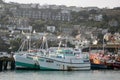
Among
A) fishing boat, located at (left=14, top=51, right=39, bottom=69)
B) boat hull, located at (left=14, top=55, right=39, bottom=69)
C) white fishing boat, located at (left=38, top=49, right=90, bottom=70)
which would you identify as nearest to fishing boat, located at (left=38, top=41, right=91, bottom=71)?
white fishing boat, located at (left=38, top=49, right=90, bottom=70)

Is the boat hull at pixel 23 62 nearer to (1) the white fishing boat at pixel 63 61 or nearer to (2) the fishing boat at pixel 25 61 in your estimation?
(2) the fishing boat at pixel 25 61

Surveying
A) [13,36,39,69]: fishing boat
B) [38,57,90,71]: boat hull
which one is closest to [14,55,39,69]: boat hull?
[13,36,39,69]: fishing boat

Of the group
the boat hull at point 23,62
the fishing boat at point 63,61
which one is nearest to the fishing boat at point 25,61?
the boat hull at point 23,62

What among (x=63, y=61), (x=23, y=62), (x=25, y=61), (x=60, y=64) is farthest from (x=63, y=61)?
(x=23, y=62)

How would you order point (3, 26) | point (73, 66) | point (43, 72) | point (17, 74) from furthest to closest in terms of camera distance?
1. point (3, 26)
2. point (73, 66)
3. point (43, 72)
4. point (17, 74)

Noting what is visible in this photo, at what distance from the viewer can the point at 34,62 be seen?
341ft

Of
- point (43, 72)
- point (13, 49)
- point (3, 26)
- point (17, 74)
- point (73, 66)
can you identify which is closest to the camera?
point (17, 74)

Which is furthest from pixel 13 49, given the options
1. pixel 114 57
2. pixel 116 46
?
pixel 114 57

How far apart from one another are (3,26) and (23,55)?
9015 centimetres

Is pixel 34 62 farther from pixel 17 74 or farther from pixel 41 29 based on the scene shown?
pixel 41 29

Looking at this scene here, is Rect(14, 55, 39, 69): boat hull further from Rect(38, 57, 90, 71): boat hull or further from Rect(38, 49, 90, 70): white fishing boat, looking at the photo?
Rect(38, 49, 90, 70): white fishing boat

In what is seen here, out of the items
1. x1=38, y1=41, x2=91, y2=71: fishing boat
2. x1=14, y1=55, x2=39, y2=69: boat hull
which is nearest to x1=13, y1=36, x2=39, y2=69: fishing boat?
x1=14, y1=55, x2=39, y2=69: boat hull

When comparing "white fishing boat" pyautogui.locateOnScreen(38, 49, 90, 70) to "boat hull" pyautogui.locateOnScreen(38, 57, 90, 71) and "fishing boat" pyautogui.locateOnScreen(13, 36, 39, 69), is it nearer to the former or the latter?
"boat hull" pyautogui.locateOnScreen(38, 57, 90, 71)

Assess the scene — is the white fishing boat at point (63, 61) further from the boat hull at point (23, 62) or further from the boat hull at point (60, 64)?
the boat hull at point (23, 62)
